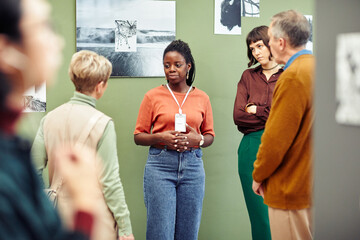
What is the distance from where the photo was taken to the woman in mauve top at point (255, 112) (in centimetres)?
319

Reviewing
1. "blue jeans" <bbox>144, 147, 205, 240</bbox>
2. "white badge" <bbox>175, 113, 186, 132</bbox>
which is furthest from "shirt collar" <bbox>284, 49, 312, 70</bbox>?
"blue jeans" <bbox>144, 147, 205, 240</bbox>

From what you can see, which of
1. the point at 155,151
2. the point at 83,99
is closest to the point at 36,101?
the point at 155,151

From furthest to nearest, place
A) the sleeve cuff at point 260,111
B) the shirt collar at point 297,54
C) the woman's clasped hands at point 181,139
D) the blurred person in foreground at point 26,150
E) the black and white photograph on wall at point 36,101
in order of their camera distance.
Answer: the black and white photograph on wall at point 36,101
the sleeve cuff at point 260,111
the woman's clasped hands at point 181,139
the shirt collar at point 297,54
the blurred person in foreground at point 26,150

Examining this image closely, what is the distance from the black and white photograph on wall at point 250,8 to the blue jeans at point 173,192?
1.46 metres

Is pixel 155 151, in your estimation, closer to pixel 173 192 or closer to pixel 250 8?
pixel 173 192

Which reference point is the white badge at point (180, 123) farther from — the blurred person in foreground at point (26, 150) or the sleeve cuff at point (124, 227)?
the blurred person in foreground at point (26, 150)

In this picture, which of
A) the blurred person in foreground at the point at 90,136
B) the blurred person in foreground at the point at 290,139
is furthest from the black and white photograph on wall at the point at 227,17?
the blurred person in foreground at the point at 90,136

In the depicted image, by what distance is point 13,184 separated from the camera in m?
0.77

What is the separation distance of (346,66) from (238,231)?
288 cm

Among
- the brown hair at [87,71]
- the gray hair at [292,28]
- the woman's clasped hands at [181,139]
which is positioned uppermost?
the gray hair at [292,28]

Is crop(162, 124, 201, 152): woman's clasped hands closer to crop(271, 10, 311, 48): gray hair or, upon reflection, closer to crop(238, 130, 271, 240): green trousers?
crop(238, 130, 271, 240): green trousers

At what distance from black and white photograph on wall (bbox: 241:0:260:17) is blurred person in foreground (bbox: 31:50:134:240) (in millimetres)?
2135

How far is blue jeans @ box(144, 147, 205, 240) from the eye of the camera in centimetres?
300

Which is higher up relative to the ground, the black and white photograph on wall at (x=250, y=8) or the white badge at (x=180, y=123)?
the black and white photograph on wall at (x=250, y=8)
